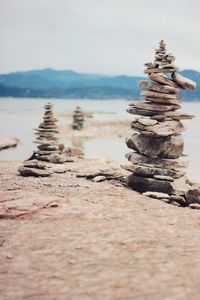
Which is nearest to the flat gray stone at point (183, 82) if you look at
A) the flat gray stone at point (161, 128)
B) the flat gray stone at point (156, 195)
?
the flat gray stone at point (161, 128)

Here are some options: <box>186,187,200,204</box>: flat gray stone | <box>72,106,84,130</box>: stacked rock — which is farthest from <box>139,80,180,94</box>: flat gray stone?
<box>72,106,84,130</box>: stacked rock

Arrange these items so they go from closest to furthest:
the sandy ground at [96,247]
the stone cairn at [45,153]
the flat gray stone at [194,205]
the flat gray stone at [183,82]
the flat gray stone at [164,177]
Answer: the sandy ground at [96,247]
the flat gray stone at [194,205]
the flat gray stone at [164,177]
the flat gray stone at [183,82]
the stone cairn at [45,153]

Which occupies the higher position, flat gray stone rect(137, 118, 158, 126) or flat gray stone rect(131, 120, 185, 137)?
flat gray stone rect(137, 118, 158, 126)

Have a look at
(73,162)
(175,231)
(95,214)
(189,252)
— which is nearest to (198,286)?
(189,252)

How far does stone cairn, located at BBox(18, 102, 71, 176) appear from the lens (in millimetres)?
18312

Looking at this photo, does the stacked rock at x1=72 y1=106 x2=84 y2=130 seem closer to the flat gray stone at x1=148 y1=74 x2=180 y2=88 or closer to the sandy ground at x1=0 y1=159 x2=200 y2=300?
the flat gray stone at x1=148 y1=74 x2=180 y2=88

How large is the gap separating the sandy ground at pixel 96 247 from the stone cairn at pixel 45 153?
3249 millimetres

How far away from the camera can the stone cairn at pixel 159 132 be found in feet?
52.2

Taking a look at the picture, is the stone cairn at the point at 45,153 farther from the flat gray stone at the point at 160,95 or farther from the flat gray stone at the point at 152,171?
the flat gray stone at the point at 160,95

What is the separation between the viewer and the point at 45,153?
2278 centimetres

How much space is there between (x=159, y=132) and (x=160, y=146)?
71 centimetres

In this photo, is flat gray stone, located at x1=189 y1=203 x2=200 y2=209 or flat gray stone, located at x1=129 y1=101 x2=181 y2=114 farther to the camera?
flat gray stone, located at x1=129 y1=101 x2=181 y2=114

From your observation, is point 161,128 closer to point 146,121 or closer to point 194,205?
point 146,121

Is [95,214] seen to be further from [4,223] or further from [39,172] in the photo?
[39,172]
